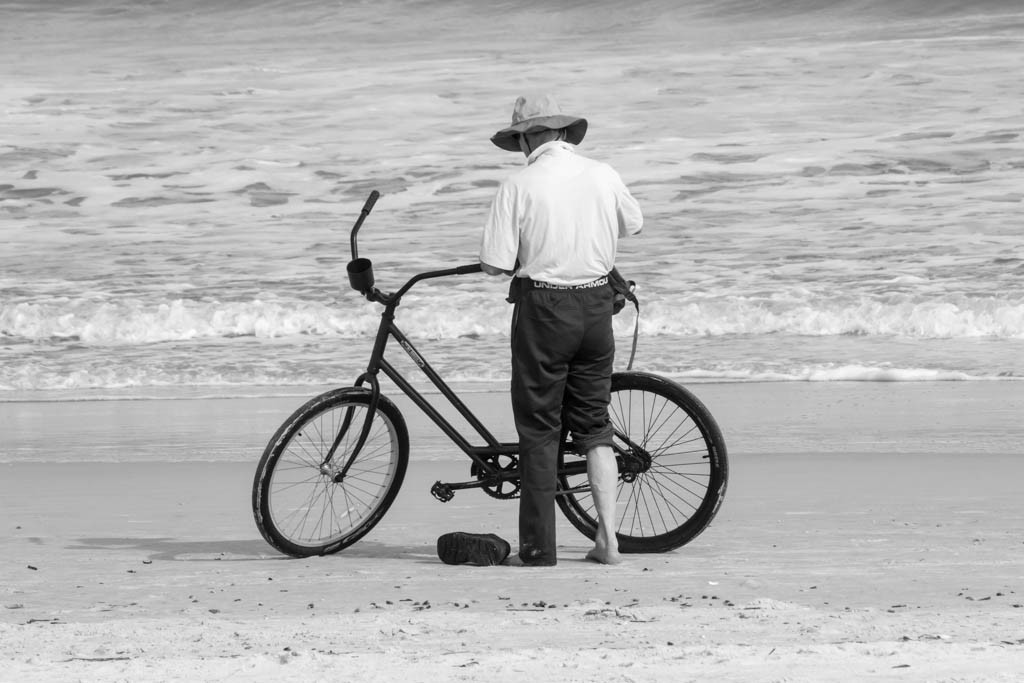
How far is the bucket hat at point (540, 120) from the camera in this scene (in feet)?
15.2

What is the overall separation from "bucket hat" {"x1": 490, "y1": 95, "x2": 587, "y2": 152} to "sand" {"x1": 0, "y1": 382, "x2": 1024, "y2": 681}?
1.41 metres

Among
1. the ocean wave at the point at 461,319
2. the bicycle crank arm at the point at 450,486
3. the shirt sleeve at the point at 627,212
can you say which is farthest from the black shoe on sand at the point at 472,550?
the ocean wave at the point at 461,319

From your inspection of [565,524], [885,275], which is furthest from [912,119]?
[565,524]

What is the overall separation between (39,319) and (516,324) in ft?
34.4

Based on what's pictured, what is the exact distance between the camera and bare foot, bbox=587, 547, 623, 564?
4770mm

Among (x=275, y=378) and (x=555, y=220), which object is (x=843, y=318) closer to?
(x=275, y=378)

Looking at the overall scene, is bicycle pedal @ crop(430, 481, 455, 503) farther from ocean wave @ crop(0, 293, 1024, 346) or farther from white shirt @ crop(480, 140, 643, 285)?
ocean wave @ crop(0, 293, 1024, 346)

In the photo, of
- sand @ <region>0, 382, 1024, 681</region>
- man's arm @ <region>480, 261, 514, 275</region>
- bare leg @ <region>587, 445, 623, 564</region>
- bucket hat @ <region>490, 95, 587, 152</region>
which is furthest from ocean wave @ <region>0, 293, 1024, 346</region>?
man's arm @ <region>480, 261, 514, 275</region>

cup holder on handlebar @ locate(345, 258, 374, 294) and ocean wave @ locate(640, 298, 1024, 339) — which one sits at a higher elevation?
cup holder on handlebar @ locate(345, 258, 374, 294)

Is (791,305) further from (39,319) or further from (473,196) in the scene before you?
(473,196)

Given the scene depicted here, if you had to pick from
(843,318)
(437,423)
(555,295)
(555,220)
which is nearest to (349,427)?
(437,423)

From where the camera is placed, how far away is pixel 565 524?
5.73 meters

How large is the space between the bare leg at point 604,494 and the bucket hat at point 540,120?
1044 mm

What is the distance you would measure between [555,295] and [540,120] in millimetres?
571
